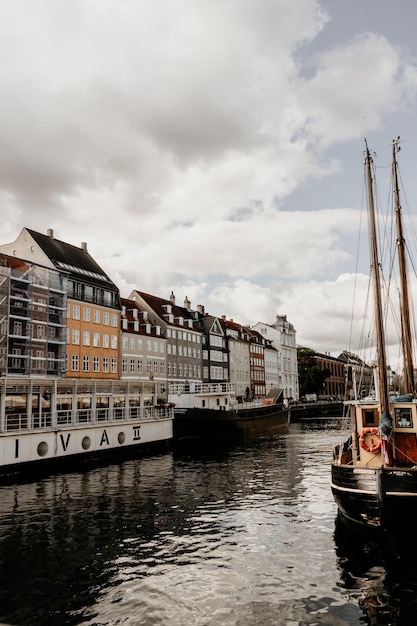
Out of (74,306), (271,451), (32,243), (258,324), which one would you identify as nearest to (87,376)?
(74,306)

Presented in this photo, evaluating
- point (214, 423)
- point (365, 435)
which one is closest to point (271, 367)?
point (214, 423)

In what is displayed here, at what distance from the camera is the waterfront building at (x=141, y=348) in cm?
6988

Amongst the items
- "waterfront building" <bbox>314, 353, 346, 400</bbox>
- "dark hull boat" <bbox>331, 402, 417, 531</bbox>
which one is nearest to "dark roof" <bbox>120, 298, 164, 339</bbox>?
"dark hull boat" <bbox>331, 402, 417, 531</bbox>

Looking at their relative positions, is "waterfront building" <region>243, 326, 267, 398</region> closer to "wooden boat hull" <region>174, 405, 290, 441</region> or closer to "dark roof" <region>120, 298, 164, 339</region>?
"dark roof" <region>120, 298, 164, 339</region>

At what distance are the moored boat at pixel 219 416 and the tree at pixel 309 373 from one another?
203 feet

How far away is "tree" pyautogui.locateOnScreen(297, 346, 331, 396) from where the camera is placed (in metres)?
140

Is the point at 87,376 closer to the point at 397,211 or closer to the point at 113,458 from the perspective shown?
the point at 113,458

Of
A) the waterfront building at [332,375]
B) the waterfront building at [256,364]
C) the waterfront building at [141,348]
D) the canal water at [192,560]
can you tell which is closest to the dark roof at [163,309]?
the waterfront building at [141,348]

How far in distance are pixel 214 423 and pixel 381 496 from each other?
41.2 m

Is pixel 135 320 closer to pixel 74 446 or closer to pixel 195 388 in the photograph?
pixel 195 388

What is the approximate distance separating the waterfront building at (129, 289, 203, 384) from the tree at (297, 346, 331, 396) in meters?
59.5

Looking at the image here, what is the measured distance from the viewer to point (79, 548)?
17.2 meters

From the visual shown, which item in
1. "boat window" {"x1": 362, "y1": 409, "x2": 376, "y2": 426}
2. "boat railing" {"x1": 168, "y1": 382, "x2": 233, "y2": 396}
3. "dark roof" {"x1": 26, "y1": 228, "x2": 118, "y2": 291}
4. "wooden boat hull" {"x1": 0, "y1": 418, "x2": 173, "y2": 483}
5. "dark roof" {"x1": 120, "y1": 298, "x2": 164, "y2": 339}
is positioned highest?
"dark roof" {"x1": 26, "y1": 228, "x2": 118, "y2": 291}

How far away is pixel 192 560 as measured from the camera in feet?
51.7
